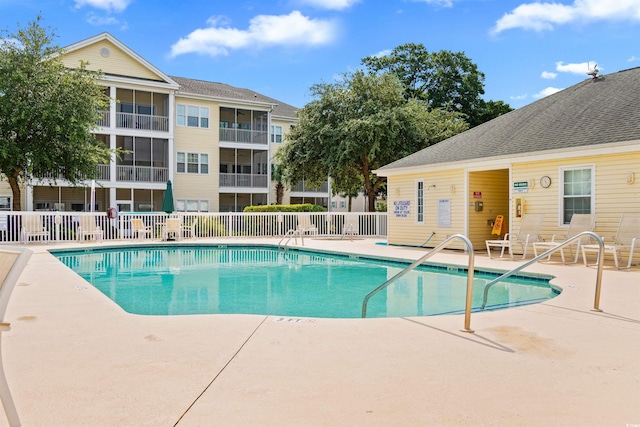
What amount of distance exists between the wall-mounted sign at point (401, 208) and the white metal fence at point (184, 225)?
2.99 metres

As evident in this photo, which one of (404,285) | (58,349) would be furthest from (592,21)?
(58,349)

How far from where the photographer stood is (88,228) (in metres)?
16.9

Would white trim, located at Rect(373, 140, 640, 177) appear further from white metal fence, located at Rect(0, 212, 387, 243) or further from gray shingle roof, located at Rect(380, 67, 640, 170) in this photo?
white metal fence, located at Rect(0, 212, 387, 243)

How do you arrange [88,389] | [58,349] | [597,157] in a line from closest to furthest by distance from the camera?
[88,389] < [58,349] < [597,157]

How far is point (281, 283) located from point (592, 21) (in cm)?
1577

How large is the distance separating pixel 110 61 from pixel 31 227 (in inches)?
471

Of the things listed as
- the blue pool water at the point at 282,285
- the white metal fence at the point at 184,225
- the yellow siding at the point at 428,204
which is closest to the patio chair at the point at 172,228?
the white metal fence at the point at 184,225

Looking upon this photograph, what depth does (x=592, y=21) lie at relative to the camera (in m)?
18.3

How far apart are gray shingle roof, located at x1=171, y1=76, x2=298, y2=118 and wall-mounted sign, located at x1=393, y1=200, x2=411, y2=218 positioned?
45.2ft

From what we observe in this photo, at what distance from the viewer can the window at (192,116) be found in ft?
90.6

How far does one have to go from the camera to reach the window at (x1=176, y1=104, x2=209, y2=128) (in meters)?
27.6

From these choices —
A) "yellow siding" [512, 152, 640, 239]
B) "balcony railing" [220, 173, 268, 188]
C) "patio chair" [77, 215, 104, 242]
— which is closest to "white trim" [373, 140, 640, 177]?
"yellow siding" [512, 152, 640, 239]

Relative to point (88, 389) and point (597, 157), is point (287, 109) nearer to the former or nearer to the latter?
point (597, 157)

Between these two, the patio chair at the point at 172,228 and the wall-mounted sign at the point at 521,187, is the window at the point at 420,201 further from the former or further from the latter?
the patio chair at the point at 172,228
